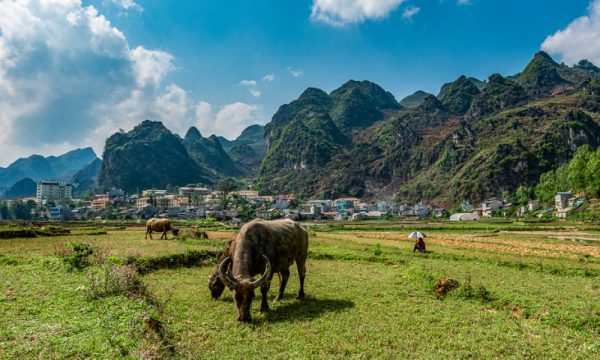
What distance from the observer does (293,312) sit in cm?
1034

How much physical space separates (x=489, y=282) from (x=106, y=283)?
14197 millimetres

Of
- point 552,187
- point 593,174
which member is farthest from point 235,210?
point 552,187

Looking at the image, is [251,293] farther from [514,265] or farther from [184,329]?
[514,265]

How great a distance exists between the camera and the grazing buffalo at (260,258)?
30.5 ft

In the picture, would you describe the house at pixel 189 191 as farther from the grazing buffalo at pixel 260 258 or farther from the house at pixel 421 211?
the grazing buffalo at pixel 260 258

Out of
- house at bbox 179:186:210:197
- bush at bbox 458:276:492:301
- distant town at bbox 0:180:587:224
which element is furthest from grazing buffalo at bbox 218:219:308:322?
house at bbox 179:186:210:197

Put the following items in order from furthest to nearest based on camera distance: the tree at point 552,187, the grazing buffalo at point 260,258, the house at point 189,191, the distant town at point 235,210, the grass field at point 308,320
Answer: the house at point 189,191 → the distant town at point 235,210 → the tree at point 552,187 → the grazing buffalo at point 260,258 → the grass field at point 308,320

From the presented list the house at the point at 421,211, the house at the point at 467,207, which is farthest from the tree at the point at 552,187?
the house at the point at 421,211

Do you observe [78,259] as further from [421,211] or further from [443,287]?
[421,211]

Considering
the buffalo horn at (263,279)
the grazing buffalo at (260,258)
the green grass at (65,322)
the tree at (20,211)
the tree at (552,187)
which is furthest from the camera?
the tree at (20,211)

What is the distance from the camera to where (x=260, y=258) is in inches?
415

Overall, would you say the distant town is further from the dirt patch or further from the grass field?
the dirt patch

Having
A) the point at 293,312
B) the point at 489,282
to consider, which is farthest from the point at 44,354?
the point at 489,282

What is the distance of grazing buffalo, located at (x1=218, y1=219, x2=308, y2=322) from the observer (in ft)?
30.5
